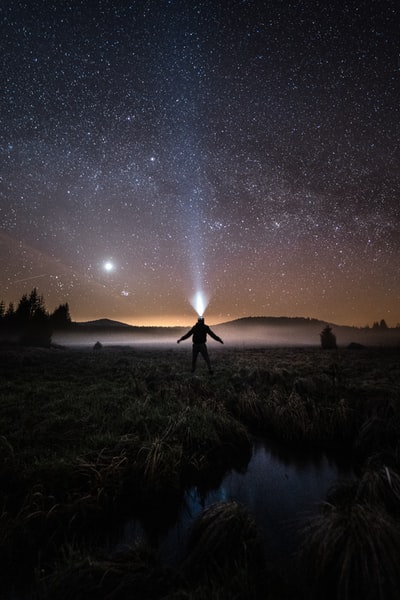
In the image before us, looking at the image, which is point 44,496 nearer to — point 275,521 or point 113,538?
point 113,538

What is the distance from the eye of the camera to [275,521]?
4.54m

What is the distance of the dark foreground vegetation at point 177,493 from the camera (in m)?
2.93

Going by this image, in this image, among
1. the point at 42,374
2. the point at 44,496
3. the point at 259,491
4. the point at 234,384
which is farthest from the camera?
the point at 42,374

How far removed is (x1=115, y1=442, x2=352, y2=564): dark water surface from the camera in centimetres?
402

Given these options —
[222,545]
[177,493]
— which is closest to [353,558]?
[222,545]

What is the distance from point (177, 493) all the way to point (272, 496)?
73.9 inches

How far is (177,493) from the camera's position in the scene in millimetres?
5285

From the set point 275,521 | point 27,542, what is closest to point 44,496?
point 27,542

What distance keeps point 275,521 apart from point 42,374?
1462 centimetres

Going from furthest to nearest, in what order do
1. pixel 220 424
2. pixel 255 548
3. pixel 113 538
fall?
pixel 220 424 < pixel 113 538 < pixel 255 548

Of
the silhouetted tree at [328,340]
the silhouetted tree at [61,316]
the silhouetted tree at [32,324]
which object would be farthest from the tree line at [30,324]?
the silhouetted tree at [328,340]

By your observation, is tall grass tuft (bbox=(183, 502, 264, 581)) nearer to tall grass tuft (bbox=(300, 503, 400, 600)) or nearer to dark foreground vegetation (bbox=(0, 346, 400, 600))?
dark foreground vegetation (bbox=(0, 346, 400, 600))

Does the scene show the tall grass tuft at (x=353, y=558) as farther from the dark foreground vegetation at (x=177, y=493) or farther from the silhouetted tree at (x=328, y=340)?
the silhouetted tree at (x=328, y=340)

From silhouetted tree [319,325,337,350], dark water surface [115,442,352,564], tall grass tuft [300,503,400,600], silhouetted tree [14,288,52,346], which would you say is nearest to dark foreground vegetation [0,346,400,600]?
tall grass tuft [300,503,400,600]
